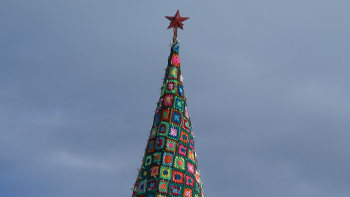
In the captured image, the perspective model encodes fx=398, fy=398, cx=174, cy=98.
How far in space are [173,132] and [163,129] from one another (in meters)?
0.42

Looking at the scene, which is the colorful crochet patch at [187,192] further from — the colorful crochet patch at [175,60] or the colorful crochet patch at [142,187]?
the colorful crochet patch at [175,60]

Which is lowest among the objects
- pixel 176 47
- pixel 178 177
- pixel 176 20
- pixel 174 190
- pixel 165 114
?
pixel 174 190

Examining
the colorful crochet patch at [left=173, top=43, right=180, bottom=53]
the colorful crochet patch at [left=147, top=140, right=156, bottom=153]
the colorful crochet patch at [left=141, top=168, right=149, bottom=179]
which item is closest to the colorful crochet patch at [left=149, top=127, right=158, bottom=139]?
the colorful crochet patch at [left=147, top=140, right=156, bottom=153]

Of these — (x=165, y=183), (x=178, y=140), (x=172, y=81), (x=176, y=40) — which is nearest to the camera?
(x=165, y=183)

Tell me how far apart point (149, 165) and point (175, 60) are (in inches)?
205

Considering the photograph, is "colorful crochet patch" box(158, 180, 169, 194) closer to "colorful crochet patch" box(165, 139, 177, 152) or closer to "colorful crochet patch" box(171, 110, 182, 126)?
"colorful crochet patch" box(165, 139, 177, 152)

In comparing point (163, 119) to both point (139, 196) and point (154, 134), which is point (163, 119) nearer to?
point (154, 134)

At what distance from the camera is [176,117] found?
16.5 m

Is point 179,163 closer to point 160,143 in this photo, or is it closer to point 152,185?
point 160,143

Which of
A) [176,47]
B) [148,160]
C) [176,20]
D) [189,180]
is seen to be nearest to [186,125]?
[148,160]

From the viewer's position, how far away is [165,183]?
14.9 m

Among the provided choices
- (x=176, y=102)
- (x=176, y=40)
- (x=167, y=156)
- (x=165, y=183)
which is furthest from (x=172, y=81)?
(x=165, y=183)

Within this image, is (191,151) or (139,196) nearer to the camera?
(139,196)

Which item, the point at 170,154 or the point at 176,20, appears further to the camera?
the point at 176,20
